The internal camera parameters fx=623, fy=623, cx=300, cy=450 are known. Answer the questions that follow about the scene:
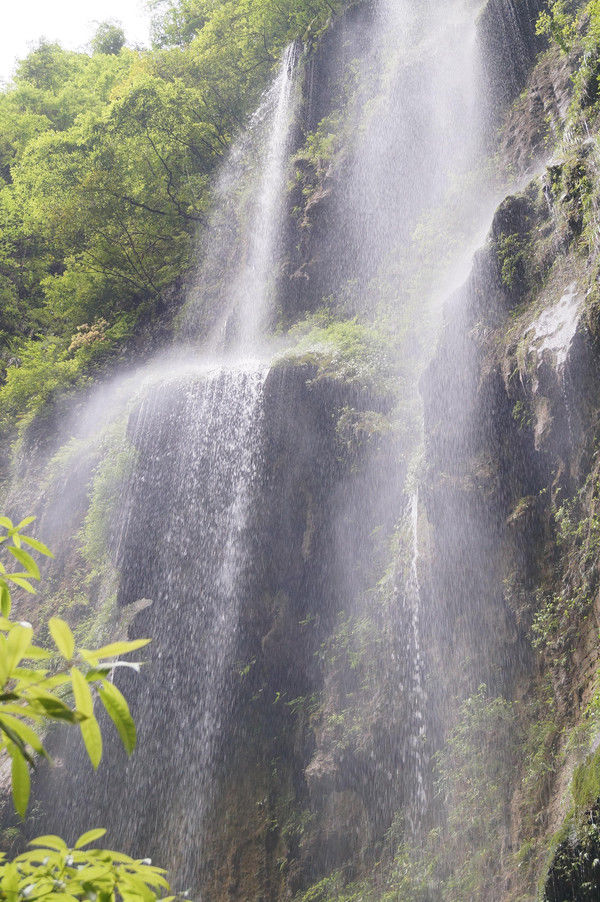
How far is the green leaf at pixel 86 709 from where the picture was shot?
3.33 ft

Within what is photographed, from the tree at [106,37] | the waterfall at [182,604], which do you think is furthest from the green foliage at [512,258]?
the tree at [106,37]

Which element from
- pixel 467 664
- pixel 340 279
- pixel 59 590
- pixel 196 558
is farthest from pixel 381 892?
pixel 340 279

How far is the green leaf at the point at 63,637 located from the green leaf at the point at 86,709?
1.5 inches

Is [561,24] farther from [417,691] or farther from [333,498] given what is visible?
[417,691]

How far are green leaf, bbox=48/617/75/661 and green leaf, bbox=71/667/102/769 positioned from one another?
0.04 metres

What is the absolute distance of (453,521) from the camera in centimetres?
695

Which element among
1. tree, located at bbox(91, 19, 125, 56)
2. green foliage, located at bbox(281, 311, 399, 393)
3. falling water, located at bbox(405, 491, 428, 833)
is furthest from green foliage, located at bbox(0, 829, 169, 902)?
tree, located at bbox(91, 19, 125, 56)

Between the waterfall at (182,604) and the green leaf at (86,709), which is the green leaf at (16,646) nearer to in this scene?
the green leaf at (86,709)

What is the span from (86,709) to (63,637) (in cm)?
13

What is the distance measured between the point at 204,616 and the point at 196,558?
2.98ft

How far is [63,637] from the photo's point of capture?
1.08m

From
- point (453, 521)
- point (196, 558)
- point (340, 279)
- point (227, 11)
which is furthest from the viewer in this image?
point (227, 11)

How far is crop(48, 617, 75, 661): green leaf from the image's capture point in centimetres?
106

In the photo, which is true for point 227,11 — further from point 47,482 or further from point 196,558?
point 196,558
